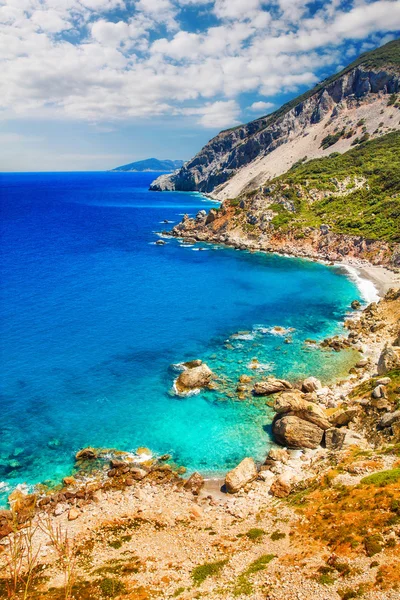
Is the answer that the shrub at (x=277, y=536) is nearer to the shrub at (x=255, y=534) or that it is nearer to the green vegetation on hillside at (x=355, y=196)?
the shrub at (x=255, y=534)

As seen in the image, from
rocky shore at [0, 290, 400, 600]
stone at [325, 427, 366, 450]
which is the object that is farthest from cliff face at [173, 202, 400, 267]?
stone at [325, 427, 366, 450]

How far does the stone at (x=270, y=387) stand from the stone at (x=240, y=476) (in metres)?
12.4

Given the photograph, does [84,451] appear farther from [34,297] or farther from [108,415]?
[34,297]

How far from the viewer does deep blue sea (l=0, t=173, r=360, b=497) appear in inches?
1658

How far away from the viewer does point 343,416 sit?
136 feet

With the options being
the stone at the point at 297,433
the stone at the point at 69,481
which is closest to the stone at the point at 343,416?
the stone at the point at 297,433

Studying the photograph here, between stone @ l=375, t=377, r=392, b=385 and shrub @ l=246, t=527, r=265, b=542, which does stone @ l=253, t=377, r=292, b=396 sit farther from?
shrub @ l=246, t=527, r=265, b=542

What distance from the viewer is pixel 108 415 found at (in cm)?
4572

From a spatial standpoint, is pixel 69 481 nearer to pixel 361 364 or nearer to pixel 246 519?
pixel 246 519

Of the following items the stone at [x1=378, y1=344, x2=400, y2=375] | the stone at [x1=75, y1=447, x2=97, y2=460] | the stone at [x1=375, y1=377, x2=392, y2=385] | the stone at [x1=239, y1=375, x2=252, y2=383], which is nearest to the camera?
the stone at [x1=75, y1=447, x2=97, y2=460]

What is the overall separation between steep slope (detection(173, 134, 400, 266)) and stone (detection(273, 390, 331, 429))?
69.5m

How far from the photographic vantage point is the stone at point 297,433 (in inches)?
1588

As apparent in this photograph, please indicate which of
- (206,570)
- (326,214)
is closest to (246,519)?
(206,570)

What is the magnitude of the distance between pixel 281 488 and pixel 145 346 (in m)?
33.1
